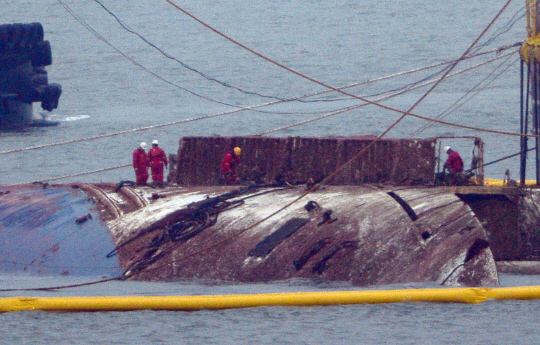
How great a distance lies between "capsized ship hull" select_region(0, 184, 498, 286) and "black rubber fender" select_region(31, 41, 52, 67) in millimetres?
33537

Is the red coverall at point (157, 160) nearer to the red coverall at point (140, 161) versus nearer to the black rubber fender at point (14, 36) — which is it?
the red coverall at point (140, 161)

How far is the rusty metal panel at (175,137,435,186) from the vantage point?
70.7 ft

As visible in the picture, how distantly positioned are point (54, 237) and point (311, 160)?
6783 mm

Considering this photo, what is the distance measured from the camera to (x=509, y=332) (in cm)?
1542

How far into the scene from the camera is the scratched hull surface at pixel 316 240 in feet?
57.3

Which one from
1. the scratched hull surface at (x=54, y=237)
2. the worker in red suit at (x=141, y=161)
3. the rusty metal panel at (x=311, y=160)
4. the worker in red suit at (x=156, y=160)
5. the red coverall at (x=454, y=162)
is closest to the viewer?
the scratched hull surface at (x=54, y=237)

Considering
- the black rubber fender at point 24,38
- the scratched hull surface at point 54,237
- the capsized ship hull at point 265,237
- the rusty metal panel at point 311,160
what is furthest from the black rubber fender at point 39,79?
the capsized ship hull at point 265,237

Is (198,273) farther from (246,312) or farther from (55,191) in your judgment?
(55,191)

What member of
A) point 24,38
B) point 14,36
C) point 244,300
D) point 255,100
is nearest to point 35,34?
point 24,38

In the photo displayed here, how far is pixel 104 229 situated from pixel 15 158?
36.4 m

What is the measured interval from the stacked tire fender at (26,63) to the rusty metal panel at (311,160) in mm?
31561

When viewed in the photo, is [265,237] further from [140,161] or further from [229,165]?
[140,161]

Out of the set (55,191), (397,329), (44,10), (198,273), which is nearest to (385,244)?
(397,329)

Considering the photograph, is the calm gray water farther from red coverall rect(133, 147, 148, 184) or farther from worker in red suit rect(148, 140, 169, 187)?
worker in red suit rect(148, 140, 169, 187)
